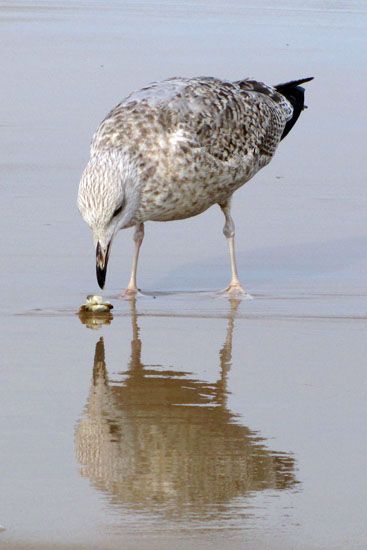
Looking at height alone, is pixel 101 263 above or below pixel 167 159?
below

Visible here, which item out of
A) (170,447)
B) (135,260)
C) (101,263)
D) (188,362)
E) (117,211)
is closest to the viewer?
(170,447)

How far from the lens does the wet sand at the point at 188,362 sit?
14.4ft

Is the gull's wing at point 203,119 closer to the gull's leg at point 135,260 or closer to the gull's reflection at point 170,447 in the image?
the gull's leg at point 135,260

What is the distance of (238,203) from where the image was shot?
1005 cm

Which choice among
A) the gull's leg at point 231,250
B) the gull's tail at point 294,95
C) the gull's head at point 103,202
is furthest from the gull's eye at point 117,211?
the gull's tail at point 294,95

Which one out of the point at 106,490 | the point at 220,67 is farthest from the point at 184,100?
the point at 220,67

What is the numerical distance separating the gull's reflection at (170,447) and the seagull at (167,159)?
1501 millimetres

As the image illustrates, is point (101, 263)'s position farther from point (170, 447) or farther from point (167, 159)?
point (170, 447)

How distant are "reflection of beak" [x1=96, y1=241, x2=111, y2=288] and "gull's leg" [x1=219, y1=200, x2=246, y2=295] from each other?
0.85 meters

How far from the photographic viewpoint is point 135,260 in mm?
8328

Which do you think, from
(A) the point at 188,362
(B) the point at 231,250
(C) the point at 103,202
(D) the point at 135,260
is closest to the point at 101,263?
(C) the point at 103,202

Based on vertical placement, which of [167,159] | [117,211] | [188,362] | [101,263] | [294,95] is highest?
[294,95]

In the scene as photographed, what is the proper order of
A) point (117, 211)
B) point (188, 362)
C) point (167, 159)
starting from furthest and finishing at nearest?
point (167, 159) → point (117, 211) → point (188, 362)

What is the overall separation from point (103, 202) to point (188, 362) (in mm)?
1388
